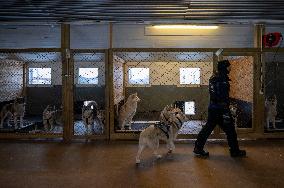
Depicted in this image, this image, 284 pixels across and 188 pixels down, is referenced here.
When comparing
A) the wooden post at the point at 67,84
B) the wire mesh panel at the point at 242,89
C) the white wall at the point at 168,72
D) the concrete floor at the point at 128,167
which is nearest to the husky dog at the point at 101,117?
the wooden post at the point at 67,84

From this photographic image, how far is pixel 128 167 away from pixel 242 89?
6013mm

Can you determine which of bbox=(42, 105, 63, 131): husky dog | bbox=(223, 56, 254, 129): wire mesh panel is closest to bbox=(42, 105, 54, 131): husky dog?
bbox=(42, 105, 63, 131): husky dog

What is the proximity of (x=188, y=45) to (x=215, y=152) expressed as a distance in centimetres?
267

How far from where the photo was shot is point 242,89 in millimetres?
9695

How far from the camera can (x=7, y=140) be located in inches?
272

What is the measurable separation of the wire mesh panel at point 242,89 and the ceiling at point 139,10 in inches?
102

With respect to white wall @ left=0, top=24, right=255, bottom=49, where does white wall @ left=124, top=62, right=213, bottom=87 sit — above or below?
below

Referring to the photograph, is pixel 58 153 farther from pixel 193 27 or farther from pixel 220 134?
pixel 193 27

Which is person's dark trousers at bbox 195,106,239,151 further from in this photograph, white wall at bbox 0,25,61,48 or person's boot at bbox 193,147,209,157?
white wall at bbox 0,25,61,48

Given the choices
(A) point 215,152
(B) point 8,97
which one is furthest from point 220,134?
(B) point 8,97

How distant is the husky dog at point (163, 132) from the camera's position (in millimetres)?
5047

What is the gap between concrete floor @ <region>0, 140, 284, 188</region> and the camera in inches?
162

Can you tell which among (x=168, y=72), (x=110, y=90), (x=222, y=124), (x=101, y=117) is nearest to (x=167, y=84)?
(x=168, y=72)

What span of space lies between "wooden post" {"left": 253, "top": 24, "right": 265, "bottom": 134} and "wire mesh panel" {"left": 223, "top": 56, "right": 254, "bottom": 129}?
107 centimetres
